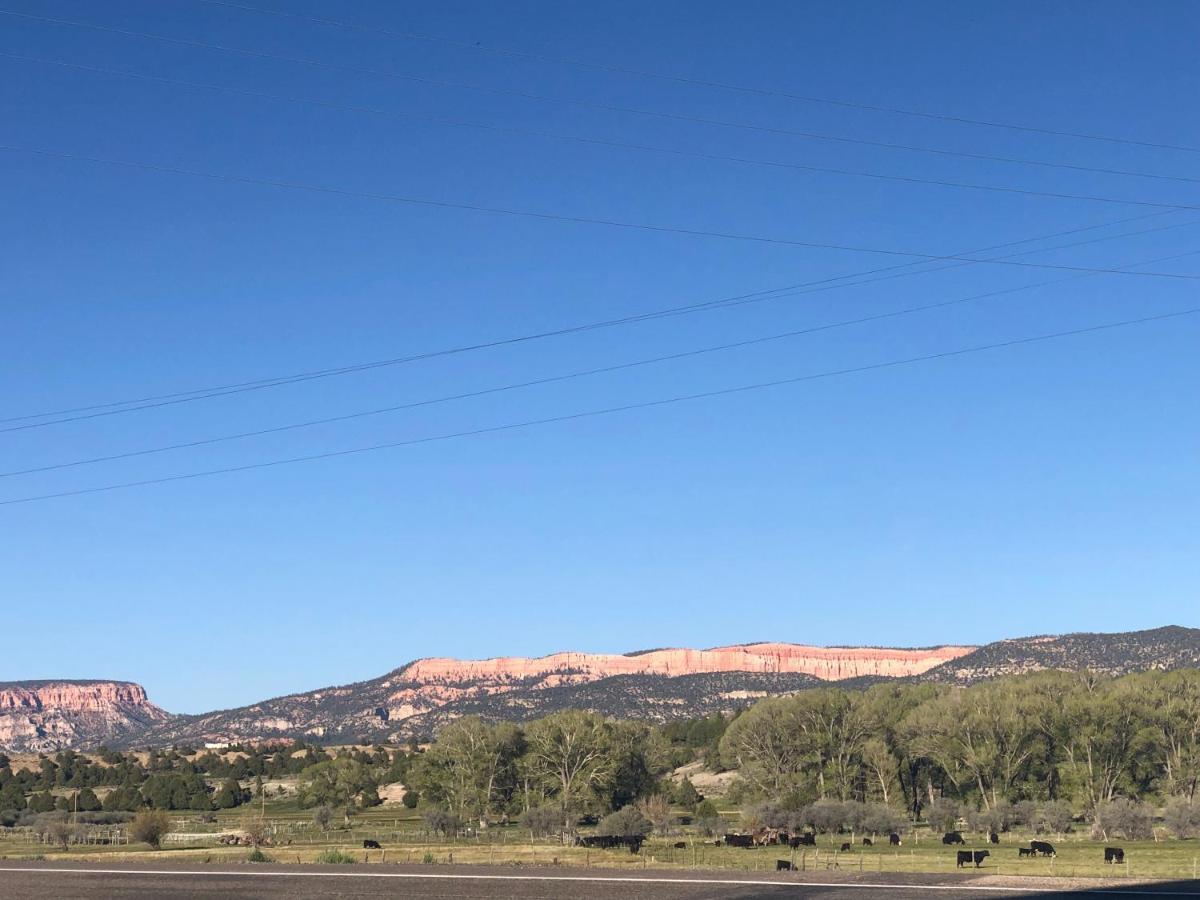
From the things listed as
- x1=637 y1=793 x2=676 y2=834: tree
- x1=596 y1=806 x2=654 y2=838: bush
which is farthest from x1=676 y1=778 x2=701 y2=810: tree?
x1=596 y1=806 x2=654 y2=838: bush

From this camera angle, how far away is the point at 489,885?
174 ft

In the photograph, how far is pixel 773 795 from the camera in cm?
11081

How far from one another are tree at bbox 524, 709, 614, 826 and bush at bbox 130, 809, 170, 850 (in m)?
33.5

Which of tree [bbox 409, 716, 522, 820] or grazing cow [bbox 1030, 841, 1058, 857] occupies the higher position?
tree [bbox 409, 716, 522, 820]

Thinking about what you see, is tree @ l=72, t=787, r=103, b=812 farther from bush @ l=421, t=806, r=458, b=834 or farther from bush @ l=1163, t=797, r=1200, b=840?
bush @ l=1163, t=797, r=1200, b=840

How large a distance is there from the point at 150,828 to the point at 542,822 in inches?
1029

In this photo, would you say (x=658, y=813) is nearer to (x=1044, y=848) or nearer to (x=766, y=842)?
(x=766, y=842)

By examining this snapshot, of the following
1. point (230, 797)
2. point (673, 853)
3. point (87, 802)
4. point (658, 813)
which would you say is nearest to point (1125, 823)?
point (673, 853)

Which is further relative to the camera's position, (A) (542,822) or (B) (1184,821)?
(A) (542,822)

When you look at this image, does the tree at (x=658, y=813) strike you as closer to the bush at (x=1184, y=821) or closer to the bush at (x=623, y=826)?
the bush at (x=623, y=826)

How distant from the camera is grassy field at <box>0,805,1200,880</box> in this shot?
2294 inches

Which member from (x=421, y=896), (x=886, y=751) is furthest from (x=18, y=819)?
(x=421, y=896)

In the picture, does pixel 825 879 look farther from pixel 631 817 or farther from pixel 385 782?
pixel 385 782

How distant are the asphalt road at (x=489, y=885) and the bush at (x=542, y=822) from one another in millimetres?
29134
